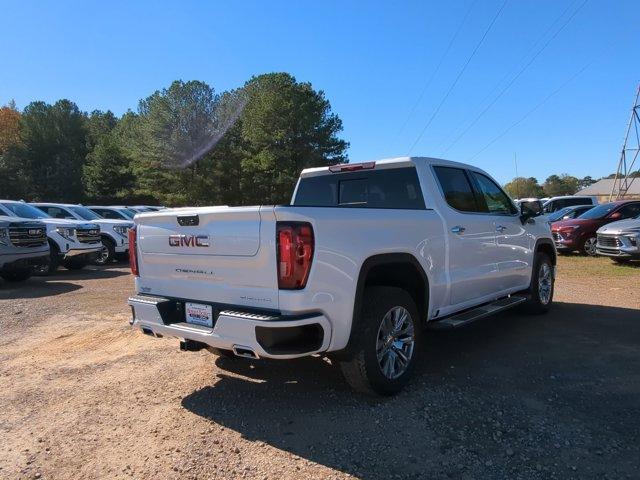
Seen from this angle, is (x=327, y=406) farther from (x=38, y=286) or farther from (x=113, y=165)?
(x=113, y=165)

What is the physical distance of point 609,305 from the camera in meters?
7.68

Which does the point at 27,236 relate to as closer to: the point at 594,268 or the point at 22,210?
the point at 22,210

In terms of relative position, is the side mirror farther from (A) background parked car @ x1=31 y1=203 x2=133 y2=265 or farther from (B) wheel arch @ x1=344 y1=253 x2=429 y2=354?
(A) background parked car @ x1=31 y1=203 x2=133 y2=265

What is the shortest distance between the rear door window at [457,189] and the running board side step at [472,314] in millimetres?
1038

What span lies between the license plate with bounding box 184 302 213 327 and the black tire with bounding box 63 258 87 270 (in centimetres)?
1052

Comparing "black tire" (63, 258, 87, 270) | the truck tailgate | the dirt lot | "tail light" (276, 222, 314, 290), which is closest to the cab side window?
the dirt lot

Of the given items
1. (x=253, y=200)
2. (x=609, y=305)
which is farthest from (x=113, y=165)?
(x=609, y=305)

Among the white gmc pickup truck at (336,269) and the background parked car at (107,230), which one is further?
the background parked car at (107,230)

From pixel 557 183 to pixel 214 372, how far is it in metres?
127

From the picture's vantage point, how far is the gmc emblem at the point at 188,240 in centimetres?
389

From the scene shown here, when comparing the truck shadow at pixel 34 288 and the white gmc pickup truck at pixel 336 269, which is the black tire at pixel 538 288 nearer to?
the white gmc pickup truck at pixel 336 269

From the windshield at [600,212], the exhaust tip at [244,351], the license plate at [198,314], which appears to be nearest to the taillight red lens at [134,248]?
the license plate at [198,314]

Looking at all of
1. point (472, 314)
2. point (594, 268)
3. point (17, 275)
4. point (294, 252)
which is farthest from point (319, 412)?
point (594, 268)

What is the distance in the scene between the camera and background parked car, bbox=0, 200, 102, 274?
12.6m
